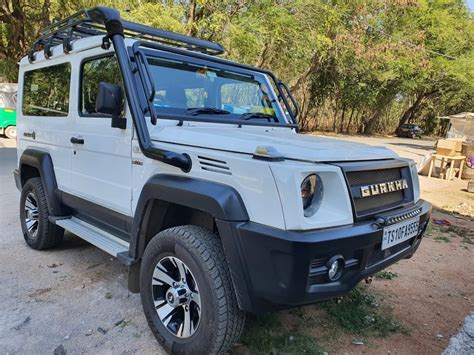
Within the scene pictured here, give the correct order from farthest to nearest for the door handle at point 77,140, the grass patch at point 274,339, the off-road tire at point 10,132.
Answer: the off-road tire at point 10,132
the door handle at point 77,140
the grass patch at point 274,339

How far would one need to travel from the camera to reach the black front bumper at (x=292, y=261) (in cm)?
203

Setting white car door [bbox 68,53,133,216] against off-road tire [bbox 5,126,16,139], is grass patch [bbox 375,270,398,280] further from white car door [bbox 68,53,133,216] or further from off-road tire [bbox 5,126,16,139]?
off-road tire [bbox 5,126,16,139]

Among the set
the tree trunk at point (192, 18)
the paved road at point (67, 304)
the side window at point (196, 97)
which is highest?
the tree trunk at point (192, 18)

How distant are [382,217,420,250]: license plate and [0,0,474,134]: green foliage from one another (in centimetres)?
1064

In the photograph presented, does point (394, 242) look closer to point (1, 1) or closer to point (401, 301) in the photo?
point (401, 301)

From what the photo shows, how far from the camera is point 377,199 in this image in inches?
99.7

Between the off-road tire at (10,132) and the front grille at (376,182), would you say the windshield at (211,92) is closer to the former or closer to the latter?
the front grille at (376,182)

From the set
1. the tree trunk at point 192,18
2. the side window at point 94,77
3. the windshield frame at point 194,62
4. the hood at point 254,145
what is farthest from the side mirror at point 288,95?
the tree trunk at point 192,18

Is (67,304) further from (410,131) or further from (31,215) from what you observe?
(410,131)

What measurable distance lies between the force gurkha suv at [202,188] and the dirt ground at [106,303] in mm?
360

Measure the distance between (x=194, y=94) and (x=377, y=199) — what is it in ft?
5.50

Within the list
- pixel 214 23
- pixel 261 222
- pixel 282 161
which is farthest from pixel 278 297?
pixel 214 23

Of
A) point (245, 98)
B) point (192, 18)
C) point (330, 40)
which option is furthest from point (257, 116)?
point (330, 40)

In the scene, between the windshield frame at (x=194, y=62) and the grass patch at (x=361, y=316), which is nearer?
the windshield frame at (x=194, y=62)
